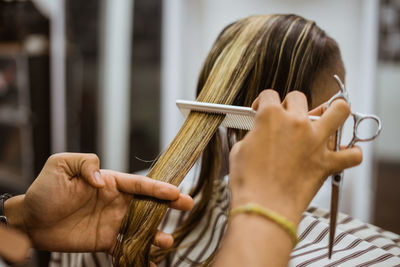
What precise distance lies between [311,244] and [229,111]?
463mm

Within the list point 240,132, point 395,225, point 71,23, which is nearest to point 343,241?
point 240,132

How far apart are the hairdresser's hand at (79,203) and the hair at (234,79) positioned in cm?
4

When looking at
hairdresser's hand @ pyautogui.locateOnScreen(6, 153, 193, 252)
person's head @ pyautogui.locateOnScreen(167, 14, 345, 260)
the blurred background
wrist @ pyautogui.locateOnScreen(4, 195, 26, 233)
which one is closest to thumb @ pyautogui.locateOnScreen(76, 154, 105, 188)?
hairdresser's hand @ pyautogui.locateOnScreen(6, 153, 193, 252)

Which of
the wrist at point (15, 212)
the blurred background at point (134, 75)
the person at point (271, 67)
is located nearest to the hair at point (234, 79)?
the person at point (271, 67)

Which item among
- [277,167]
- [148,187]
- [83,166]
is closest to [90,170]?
[83,166]

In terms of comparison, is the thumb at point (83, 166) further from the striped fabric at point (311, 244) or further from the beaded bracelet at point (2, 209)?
the striped fabric at point (311, 244)

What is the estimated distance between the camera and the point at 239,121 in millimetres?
713

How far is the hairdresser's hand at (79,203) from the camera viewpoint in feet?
2.39

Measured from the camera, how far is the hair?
2.37ft

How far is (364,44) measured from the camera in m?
2.17

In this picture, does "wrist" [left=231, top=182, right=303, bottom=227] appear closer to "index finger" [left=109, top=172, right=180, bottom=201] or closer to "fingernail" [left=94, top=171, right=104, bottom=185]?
"index finger" [left=109, top=172, right=180, bottom=201]

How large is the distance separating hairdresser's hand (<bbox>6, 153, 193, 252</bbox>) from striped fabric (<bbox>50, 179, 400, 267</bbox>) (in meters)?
0.23

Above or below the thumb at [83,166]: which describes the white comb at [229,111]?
above

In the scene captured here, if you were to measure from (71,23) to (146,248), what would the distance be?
6.87 feet
